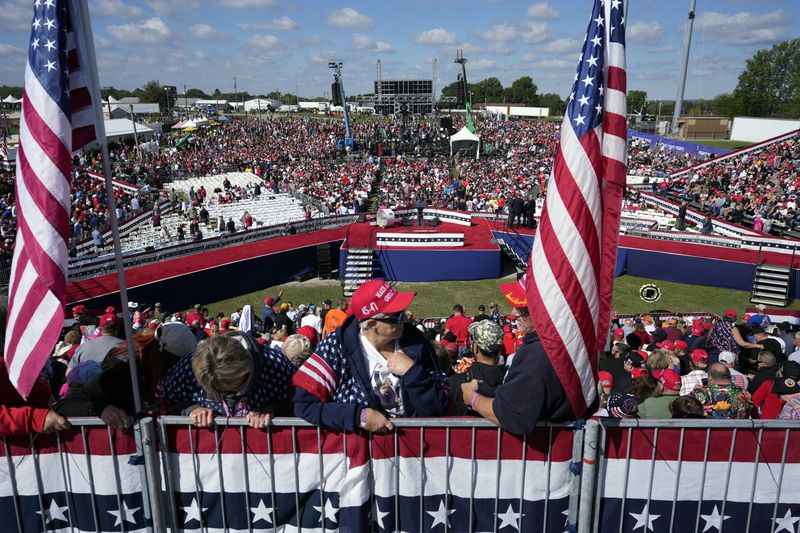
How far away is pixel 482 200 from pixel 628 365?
82.3 feet

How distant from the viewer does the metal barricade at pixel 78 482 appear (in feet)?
11.4

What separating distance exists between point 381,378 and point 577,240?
62.4 inches

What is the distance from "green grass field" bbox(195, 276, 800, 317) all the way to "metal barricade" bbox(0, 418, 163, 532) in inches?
527

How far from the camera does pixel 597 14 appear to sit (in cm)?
367

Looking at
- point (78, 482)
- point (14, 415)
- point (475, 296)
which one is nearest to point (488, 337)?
point (78, 482)

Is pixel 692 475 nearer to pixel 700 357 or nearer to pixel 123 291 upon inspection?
pixel 700 357

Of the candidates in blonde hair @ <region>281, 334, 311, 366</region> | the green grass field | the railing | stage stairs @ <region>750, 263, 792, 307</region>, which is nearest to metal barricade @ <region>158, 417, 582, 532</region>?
blonde hair @ <region>281, 334, 311, 366</region>

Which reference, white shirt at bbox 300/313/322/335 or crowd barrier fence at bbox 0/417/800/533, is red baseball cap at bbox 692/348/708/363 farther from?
white shirt at bbox 300/313/322/335

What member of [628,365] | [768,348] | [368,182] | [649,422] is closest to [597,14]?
[649,422]

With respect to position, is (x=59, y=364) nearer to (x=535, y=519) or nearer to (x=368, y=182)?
(x=535, y=519)

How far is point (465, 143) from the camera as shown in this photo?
48.6m

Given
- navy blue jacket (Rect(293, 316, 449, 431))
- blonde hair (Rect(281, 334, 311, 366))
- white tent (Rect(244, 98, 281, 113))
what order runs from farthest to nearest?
white tent (Rect(244, 98, 281, 113))
blonde hair (Rect(281, 334, 311, 366))
navy blue jacket (Rect(293, 316, 449, 431))

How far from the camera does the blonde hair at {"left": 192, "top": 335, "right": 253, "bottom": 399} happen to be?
10.3 feet

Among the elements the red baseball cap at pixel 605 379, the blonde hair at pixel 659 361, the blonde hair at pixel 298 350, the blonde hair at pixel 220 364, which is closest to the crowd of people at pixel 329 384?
the blonde hair at pixel 220 364
